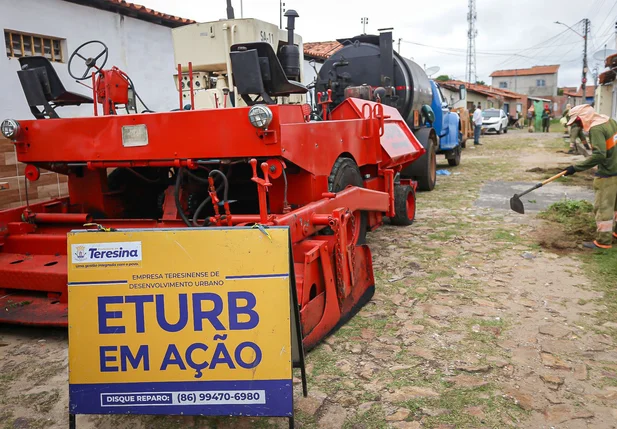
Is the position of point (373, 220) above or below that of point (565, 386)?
above

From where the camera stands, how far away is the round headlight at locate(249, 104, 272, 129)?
3598 millimetres

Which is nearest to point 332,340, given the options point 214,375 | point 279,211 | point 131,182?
point 279,211

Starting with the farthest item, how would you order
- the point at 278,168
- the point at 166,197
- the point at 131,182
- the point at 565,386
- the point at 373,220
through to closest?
the point at 373,220, the point at 131,182, the point at 166,197, the point at 278,168, the point at 565,386

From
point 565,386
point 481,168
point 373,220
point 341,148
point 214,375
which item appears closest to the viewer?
point 214,375

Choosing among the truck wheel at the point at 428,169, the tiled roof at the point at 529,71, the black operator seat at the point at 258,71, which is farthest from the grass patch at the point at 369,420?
the tiled roof at the point at 529,71

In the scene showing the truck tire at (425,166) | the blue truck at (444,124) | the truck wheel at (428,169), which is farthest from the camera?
the blue truck at (444,124)

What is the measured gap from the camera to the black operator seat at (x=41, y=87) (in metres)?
4.59

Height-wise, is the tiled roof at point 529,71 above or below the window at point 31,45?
above

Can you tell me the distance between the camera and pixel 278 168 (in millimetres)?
3770

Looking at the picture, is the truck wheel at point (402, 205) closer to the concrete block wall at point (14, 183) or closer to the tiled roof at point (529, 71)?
the concrete block wall at point (14, 183)

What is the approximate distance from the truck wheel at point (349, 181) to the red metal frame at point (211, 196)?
0.11m

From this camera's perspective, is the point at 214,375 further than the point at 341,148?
No

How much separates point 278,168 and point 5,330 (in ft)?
8.02

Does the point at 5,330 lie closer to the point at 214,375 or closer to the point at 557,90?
the point at 214,375
